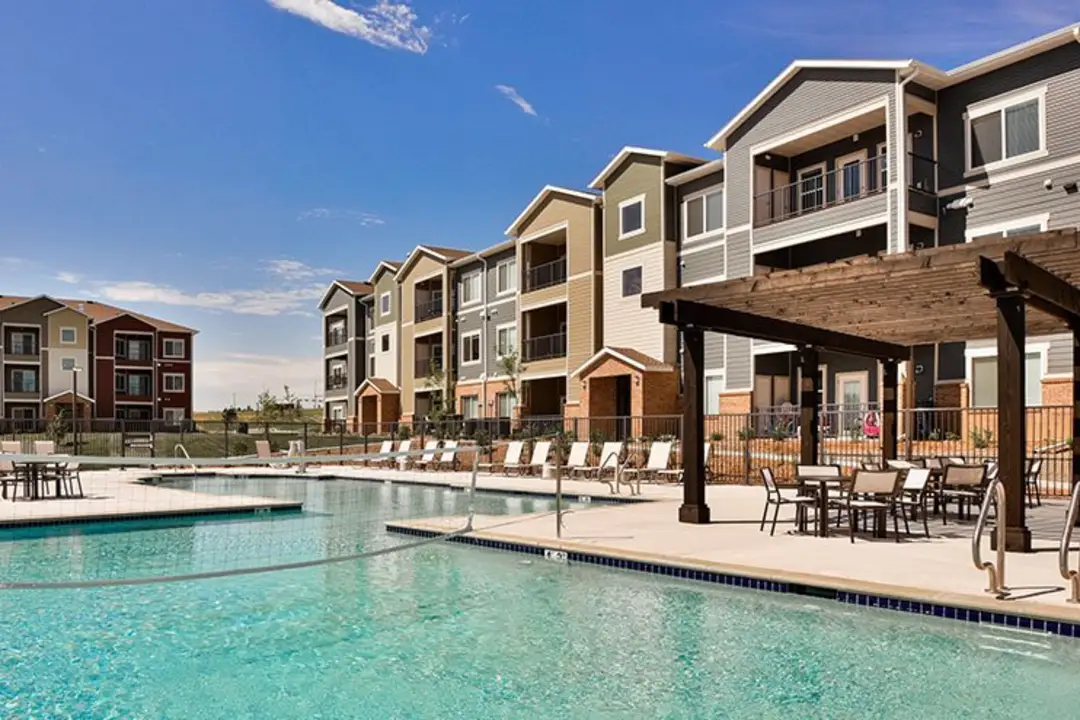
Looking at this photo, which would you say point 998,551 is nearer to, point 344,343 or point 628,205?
point 628,205

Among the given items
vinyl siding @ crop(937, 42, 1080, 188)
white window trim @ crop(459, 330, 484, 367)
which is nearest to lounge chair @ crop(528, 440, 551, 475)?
vinyl siding @ crop(937, 42, 1080, 188)

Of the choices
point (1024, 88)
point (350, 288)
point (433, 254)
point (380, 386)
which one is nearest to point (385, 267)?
point (433, 254)

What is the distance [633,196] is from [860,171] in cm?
898

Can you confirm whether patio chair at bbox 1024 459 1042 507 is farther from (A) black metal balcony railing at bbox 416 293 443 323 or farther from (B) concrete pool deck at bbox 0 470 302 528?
(A) black metal balcony railing at bbox 416 293 443 323

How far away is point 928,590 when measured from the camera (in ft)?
23.8

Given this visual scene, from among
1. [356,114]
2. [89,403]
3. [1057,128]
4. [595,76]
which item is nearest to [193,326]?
[89,403]

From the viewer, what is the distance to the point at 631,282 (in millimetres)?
31438

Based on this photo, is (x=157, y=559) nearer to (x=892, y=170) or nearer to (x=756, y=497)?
(x=756, y=497)

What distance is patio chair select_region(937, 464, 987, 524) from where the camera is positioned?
12.2 metres

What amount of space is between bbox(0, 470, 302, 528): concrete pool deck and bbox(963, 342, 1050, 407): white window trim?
1671cm

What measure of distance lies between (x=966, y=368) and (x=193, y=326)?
60.1m

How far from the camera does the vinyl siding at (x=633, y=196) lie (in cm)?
3034

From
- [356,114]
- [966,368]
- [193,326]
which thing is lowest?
[966,368]

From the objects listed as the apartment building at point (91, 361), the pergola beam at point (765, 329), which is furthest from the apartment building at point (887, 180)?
the apartment building at point (91, 361)
